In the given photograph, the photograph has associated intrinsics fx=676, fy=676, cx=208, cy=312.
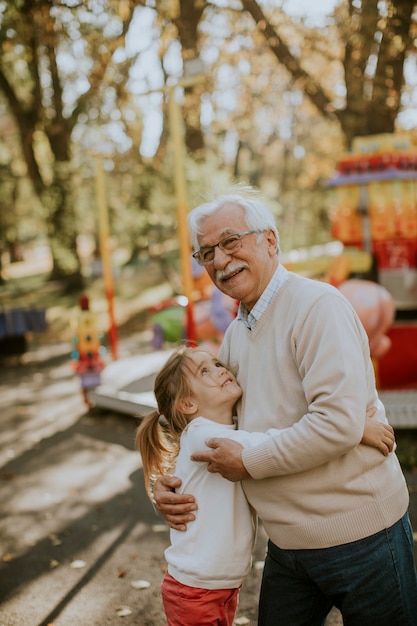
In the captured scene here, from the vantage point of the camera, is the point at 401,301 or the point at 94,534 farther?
the point at 401,301

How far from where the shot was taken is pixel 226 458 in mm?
2029

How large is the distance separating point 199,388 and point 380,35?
6.89 metres

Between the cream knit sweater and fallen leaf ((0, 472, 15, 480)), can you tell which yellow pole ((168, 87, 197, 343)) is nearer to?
fallen leaf ((0, 472, 15, 480))

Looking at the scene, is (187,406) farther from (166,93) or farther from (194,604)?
(166,93)

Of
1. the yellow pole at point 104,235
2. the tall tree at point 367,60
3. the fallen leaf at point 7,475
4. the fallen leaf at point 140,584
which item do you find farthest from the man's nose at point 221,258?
the yellow pole at point 104,235

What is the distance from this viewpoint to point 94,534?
4.85m

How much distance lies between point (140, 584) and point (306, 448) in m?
2.57

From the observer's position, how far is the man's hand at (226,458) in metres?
2.01

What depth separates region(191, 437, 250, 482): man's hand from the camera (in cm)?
201

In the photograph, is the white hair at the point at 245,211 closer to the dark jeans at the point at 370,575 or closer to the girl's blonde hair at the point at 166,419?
the girl's blonde hair at the point at 166,419

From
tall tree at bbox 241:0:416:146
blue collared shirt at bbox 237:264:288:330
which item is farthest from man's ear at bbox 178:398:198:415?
tall tree at bbox 241:0:416:146

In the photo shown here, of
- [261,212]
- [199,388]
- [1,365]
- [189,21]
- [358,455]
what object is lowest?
[1,365]

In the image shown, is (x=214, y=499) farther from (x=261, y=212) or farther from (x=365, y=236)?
(x=365, y=236)

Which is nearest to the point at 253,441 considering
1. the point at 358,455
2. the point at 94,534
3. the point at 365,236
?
the point at 358,455
